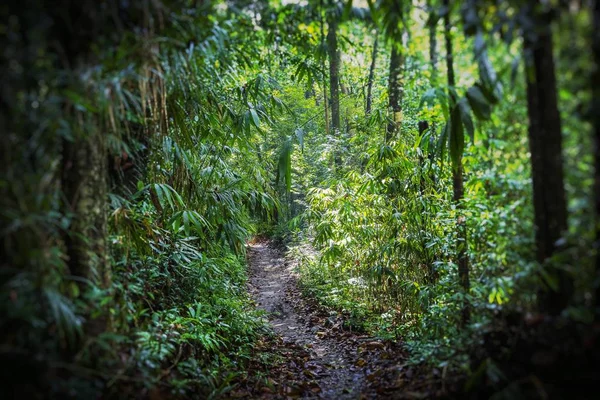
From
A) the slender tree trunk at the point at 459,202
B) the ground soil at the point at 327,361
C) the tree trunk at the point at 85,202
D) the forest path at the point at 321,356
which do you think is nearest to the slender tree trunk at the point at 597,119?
the slender tree trunk at the point at 459,202

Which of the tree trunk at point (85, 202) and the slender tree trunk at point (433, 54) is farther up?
the slender tree trunk at point (433, 54)

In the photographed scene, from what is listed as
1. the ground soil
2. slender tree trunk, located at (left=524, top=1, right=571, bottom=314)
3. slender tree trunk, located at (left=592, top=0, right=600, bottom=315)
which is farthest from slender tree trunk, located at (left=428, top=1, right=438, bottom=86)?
the ground soil

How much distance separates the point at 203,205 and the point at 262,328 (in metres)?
2.03

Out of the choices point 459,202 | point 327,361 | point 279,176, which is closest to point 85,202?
point 279,176

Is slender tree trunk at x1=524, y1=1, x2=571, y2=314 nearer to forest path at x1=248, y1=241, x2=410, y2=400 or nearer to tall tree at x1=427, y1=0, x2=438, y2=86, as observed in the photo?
tall tree at x1=427, y1=0, x2=438, y2=86

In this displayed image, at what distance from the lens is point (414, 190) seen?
4.26 meters

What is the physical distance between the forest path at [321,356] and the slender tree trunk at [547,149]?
5.11 ft

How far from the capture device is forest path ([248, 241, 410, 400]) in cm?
332

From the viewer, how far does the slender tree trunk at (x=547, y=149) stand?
1776 millimetres

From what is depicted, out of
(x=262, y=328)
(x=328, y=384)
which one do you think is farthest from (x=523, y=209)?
(x=262, y=328)

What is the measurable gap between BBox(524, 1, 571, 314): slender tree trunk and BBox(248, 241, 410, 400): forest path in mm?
1557

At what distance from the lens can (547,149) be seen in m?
1.82

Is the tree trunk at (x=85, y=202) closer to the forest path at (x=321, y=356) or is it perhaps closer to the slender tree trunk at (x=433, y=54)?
the forest path at (x=321, y=356)

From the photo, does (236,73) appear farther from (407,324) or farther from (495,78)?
(407,324)
